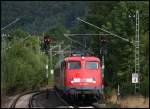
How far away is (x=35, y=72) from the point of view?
7069 centimetres

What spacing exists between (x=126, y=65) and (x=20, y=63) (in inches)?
660

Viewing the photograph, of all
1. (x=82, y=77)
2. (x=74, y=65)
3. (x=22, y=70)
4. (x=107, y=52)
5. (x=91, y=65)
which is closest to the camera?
(x=82, y=77)

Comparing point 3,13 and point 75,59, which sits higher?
point 3,13

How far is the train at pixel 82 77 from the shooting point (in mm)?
36156

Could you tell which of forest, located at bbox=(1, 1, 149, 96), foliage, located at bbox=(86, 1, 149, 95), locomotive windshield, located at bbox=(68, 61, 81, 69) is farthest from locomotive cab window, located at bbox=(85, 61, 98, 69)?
foliage, located at bbox=(86, 1, 149, 95)

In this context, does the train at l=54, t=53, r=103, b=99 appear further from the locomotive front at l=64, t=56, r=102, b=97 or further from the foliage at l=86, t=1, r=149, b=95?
the foliage at l=86, t=1, r=149, b=95

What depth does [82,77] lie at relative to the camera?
3678 centimetres

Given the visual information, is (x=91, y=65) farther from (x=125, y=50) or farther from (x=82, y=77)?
(x=125, y=50)

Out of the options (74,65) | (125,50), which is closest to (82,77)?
(74,65)

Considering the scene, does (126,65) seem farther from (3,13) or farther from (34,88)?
(34,88)

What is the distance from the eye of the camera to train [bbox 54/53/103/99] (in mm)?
36156

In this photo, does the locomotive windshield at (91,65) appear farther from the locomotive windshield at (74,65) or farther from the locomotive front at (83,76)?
the locomotive windshield at (74,65)

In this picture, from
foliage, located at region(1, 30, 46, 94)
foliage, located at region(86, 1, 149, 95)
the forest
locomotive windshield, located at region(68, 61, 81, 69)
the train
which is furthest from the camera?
foliage, located at region(1, 30, 46, 94)

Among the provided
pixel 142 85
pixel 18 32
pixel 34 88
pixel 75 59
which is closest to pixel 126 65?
pixel 142 85
